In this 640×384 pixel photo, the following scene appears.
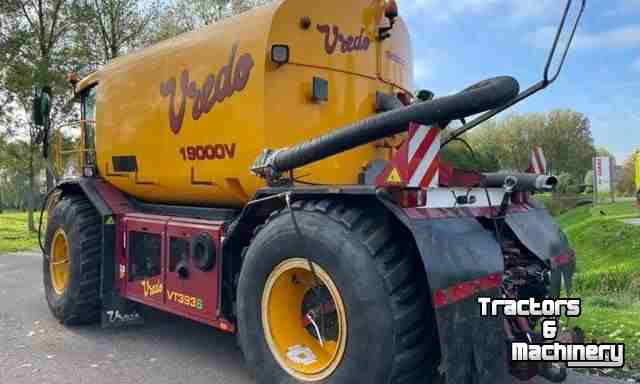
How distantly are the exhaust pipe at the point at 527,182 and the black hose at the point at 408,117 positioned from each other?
132 cm

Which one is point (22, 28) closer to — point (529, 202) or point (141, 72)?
point (141, 72)

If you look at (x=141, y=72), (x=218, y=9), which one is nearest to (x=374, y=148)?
(x=141, y=72)

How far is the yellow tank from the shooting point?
425cm

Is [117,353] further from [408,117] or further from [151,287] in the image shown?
[408,117]

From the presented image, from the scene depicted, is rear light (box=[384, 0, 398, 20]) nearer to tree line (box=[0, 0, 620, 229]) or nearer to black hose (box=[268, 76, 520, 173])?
black hose (box=[268, 76, 520, 173])

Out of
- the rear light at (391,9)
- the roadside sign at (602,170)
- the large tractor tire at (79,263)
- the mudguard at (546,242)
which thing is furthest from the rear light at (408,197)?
the roadside sign at (602,170)

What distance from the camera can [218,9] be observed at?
21609 millimetres

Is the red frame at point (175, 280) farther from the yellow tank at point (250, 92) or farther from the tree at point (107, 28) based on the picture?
the tree at point (107, 28)

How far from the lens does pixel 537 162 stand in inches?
189

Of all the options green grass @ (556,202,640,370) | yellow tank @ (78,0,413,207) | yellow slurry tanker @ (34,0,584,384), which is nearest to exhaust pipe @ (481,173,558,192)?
yellow slurry tanker @ (34,0,584,384)

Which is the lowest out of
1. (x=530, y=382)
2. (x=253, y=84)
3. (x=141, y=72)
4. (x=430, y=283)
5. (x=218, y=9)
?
(x=530, y=382)

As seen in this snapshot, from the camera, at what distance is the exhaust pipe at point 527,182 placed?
14.4ft

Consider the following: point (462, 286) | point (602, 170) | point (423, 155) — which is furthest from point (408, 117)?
point (602, 170)

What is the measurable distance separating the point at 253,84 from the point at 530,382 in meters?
3.16
